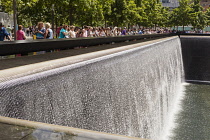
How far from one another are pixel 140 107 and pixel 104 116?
7.73 ft

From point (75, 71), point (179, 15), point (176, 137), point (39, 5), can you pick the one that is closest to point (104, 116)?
point (75, 71)

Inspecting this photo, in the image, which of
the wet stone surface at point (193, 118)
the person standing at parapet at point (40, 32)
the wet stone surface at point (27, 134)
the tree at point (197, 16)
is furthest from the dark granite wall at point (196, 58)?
the tree at point (197, 16)

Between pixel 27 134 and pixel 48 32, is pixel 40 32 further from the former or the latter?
pixel 27 134

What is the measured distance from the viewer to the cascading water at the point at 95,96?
276cm

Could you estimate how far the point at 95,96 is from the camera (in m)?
4.20

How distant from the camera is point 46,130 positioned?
1.74 m

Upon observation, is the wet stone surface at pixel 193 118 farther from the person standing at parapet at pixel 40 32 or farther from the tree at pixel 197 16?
the tree at pixel 197 16

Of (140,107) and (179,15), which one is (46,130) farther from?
(179,15)

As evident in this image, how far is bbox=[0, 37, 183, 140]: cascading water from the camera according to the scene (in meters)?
2.76

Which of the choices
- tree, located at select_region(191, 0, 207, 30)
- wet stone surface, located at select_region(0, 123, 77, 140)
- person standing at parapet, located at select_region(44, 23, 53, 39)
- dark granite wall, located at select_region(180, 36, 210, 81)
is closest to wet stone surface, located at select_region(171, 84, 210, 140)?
dark granite wall, located at select_region(180, 36, 210, 81)

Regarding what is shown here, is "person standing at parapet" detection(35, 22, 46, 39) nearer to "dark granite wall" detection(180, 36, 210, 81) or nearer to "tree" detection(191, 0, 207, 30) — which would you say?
"dark granite wall" detection(180, 36, 210, 81)

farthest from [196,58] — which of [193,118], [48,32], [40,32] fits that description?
[40,32]

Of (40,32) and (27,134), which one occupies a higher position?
(40,32)

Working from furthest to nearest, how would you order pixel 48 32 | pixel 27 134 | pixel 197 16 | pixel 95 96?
pixel 197 16, pixel 48 32, pixel 95 96, pixel 27 134
